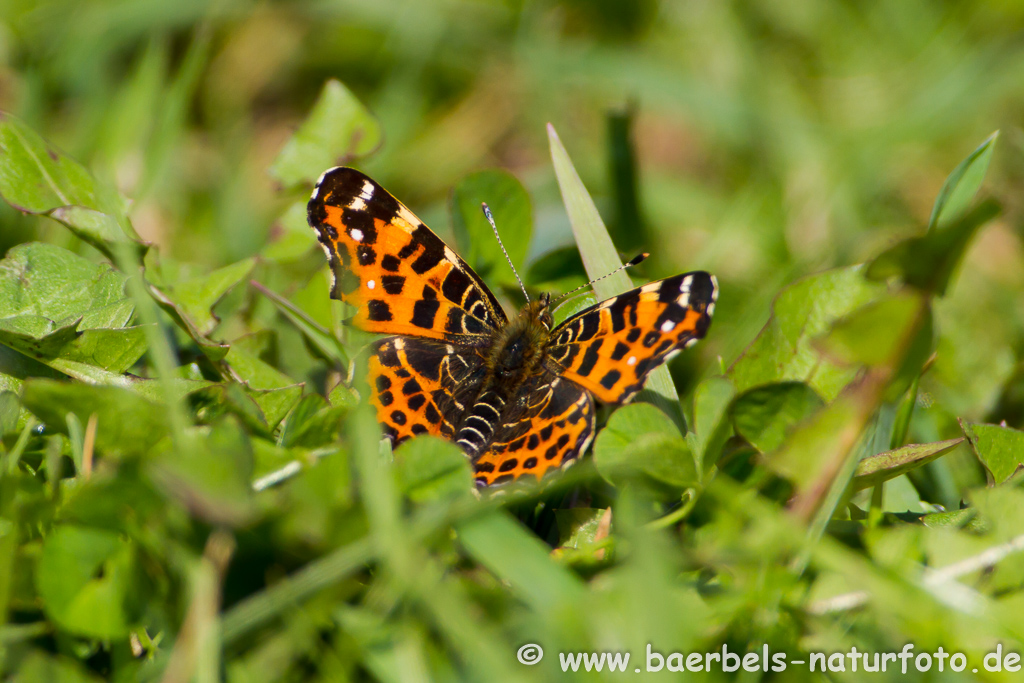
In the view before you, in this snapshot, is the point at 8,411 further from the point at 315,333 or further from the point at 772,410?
the point at 772,410

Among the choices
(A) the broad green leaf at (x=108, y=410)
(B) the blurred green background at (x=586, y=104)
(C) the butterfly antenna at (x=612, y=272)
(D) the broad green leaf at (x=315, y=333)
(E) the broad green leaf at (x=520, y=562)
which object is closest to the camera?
(E) the broad green leaf at (x=520, y=562)

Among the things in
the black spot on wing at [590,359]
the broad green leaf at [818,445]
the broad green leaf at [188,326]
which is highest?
the broad green leaf at [818,445]

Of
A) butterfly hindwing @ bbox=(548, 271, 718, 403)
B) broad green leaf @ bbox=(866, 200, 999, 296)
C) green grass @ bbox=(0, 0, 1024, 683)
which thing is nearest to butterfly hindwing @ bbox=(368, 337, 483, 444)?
green grass @ bbox=(0, 0, 1024, 683)

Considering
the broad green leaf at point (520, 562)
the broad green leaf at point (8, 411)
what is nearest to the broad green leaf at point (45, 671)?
the broad green leaf at point (8, 411)

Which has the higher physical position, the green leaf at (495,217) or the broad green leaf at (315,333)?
the green leaf at (495,217)

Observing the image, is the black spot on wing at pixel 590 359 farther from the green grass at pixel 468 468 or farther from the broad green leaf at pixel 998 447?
the broad green leaf at pixel 998 447

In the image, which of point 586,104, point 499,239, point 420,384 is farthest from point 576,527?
point 586,104

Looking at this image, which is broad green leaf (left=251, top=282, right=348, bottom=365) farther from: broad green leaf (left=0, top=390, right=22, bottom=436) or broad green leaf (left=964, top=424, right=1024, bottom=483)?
broad green leaf (left=964, top=424, right=1024, bottom=483)
